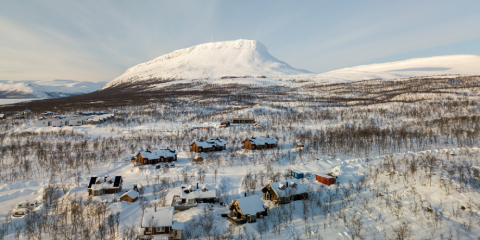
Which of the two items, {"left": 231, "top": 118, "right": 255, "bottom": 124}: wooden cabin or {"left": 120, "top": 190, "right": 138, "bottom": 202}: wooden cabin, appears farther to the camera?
{"left": 231, "top": 118, "right": 255, "bottom": 124}: wooden cabin

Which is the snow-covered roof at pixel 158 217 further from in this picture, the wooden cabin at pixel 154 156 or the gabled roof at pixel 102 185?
the wooden cabin at pixel 154 156

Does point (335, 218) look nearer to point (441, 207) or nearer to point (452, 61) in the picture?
point (441, 207)

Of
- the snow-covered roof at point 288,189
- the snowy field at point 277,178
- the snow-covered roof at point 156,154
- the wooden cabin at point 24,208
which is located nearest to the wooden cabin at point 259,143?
the snowy field at point 277,178

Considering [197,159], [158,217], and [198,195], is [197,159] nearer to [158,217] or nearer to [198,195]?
[198,195]

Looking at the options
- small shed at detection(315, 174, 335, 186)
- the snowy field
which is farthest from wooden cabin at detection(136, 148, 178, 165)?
small shed at detection(315, 174, 335, 186)

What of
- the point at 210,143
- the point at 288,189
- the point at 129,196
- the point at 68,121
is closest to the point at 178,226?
the point at 129,196

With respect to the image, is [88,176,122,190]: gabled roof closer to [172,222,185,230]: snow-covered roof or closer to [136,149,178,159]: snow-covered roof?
[136,149,178,159]: snow-covered roof
